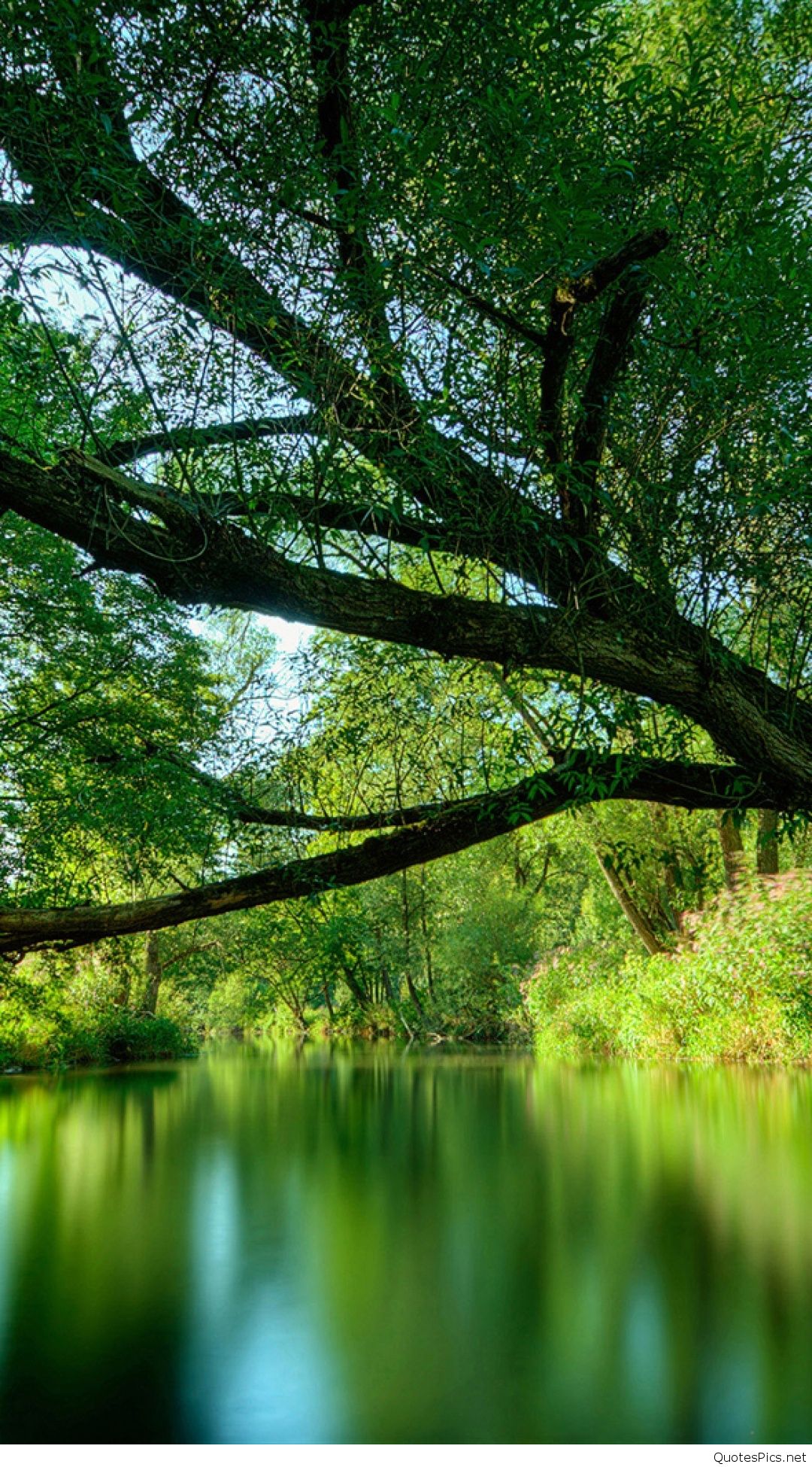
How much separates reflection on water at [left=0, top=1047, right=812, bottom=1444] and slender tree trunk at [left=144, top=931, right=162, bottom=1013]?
32.4ft

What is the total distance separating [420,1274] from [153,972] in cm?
1639

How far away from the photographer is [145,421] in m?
3.86

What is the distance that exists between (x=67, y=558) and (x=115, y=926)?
5.92 meters

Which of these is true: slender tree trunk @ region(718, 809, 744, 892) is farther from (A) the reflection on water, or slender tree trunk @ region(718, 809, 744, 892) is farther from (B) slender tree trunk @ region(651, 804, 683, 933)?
(A) the reflection on water

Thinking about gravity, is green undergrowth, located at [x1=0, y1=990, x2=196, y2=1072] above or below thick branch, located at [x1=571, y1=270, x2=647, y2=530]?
below

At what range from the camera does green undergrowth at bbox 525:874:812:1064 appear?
33.2ft

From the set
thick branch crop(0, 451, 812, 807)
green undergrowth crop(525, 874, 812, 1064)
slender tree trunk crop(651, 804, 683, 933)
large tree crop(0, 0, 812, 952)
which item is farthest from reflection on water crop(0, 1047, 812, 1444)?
slender tree trunk crop(651, 804, 683, 933)

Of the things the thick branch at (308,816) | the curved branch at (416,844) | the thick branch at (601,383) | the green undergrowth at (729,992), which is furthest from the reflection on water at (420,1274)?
the thick branch at (601,383)

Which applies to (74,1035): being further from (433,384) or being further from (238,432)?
(433,384)

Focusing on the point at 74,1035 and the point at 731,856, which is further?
the point at 74,1035

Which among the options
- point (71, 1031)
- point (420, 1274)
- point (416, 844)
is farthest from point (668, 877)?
point (416, 844)

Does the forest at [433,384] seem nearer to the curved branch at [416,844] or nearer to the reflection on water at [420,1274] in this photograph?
the curved branch at [416,844]

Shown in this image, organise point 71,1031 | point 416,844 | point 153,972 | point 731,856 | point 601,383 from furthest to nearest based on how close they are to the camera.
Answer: point 153,972
point 71,1031
point 731,856
point 416,844
point 601,383

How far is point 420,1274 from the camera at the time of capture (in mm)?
4559
